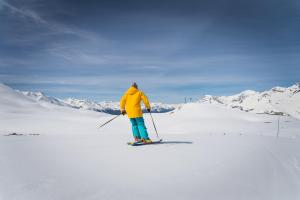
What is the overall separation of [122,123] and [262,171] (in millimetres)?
28673

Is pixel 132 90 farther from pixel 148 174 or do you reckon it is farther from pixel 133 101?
pixel 148 174

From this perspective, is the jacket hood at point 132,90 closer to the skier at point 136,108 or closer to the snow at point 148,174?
the skier at point 136,108

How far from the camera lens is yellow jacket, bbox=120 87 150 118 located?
41.6ft

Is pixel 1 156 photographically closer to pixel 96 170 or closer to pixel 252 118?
pixel 96 170

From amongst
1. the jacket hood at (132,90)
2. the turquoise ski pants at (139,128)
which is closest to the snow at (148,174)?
the turquoise ski pants at (139,128)

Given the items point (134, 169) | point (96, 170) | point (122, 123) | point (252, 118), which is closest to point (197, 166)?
point (134, 169)

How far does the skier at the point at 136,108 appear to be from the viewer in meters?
12.6

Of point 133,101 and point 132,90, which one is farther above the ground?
point 132,90

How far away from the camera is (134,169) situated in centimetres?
734

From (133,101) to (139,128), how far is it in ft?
3.51

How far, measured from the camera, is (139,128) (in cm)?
1263

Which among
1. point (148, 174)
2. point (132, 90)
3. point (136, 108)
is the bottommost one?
point (148, 174)

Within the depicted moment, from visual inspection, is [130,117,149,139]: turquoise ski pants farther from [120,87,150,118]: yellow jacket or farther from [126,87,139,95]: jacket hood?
[126,87,139,95]: jacket hood

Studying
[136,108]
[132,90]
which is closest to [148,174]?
[136,108]
